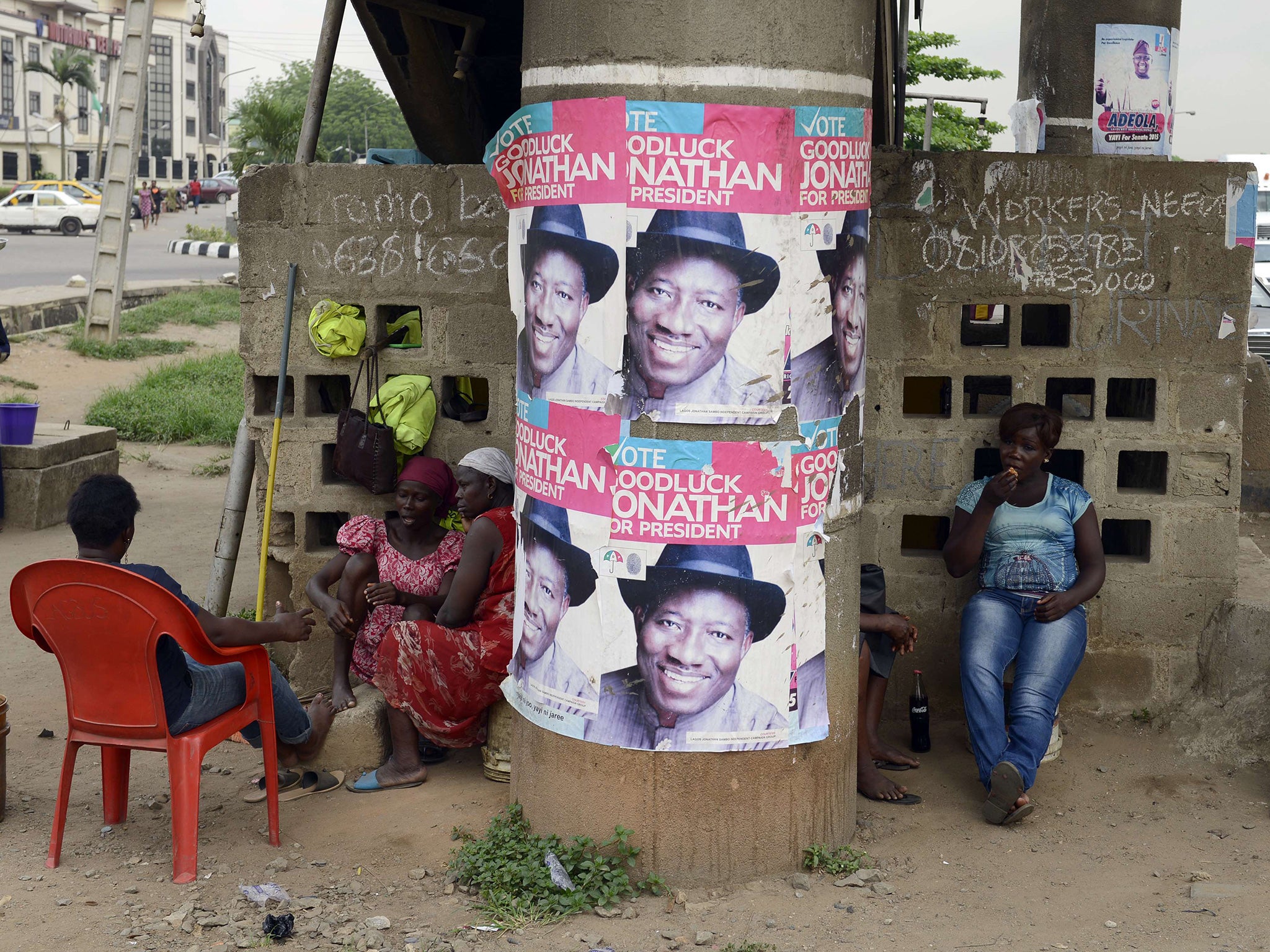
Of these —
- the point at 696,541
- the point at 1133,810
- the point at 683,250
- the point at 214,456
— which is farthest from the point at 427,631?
the point at 214,456

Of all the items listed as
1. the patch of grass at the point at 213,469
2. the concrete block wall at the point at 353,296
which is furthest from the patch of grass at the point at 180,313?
the concrete block wall at the point at 353,296

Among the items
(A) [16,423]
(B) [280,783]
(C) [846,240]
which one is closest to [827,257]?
(C) [846,240]

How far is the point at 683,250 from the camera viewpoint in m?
3.65

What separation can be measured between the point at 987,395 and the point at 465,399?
7.19ft

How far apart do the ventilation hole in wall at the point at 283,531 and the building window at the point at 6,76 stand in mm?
61971

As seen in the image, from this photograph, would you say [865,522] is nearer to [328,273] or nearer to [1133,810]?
[1133,810]

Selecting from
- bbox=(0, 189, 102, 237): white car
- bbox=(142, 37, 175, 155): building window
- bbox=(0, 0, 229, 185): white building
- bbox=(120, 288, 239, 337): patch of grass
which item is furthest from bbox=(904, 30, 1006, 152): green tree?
bbox=(142, 37, 175, 155): building window

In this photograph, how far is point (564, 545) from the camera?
389 cm

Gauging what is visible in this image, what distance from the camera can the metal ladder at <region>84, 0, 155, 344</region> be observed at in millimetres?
15070

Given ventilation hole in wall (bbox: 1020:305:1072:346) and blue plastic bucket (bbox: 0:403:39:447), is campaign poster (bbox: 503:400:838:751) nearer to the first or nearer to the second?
ventilation hole in wall (bbox: 1020:305:1072:346)

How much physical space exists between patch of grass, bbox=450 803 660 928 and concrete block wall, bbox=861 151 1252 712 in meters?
1.86

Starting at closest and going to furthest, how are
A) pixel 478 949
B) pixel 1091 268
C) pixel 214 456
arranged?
pixel 478 949 < pixel 1091 268 < pixel 214 456

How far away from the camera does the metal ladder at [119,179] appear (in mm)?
15070

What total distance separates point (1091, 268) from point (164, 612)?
140 inches
